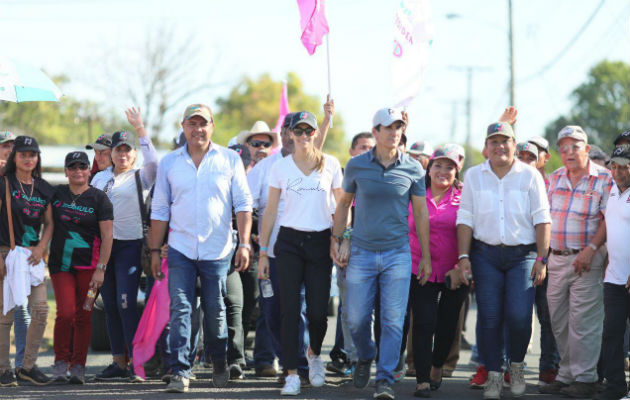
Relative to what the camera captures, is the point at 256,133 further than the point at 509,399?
Yes

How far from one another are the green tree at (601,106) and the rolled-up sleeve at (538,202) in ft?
222

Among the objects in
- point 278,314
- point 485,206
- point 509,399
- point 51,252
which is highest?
point 485,206

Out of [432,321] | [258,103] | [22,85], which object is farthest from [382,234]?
[258,103]

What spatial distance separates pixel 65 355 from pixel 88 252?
972 mm

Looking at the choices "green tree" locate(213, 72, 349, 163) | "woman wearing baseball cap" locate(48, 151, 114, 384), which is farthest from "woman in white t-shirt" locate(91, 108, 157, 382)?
"green tree" locate(213, 72, 349, 163)

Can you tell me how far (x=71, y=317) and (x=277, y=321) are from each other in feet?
6.26

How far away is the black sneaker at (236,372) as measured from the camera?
26.5 ft

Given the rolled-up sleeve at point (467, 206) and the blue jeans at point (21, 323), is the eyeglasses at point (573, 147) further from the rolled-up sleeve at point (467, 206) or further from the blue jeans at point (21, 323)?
the blue jeans at point (21, 323)

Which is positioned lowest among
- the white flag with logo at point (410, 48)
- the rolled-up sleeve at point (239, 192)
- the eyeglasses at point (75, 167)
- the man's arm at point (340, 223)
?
the man's arm at point (340, 223)

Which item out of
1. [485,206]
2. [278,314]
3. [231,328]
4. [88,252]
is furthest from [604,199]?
[88,252]

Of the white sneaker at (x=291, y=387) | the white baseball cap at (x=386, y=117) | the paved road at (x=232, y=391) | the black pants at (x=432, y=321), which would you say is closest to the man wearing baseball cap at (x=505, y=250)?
the black pants at (x=432, y=321)

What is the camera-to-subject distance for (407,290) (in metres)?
7.19

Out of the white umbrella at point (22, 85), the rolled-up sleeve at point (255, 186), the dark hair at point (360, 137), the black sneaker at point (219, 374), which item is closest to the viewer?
the black sneaker at point (219, 374)

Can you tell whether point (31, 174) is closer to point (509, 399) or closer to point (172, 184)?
point (172, 184)
